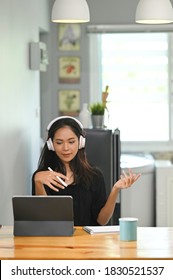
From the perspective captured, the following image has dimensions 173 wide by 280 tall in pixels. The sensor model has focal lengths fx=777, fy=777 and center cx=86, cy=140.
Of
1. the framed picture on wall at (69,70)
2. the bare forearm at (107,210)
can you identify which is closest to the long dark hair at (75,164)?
the bare forearm at (107,210)

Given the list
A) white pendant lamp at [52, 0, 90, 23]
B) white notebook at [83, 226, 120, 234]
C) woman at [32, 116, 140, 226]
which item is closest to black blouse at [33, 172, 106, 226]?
woman at [32, 116, 140, 226]

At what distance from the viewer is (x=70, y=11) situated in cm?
454

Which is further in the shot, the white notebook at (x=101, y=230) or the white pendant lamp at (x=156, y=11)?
the white pendant lamp at (x=156, y=11)

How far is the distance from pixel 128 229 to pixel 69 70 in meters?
4.88

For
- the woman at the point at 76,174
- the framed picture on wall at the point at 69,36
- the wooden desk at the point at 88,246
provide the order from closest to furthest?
the wooden desk at the point at 88,246 → the woman at the point at 76,174 → the framed picture on wall at the point at 69,36

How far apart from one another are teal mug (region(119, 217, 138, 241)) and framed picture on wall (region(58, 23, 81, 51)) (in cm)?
490

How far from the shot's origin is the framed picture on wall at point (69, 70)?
8.24 metres

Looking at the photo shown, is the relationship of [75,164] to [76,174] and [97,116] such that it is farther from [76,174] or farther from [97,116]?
[97,116]

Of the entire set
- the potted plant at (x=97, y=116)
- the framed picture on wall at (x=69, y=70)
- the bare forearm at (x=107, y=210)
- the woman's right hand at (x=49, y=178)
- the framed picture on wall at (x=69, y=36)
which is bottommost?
the bare forearm at (x=107, y=210)

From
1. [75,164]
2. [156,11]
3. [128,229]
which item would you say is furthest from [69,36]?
[128,229]

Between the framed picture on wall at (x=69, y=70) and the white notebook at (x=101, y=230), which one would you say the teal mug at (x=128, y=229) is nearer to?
the white notebook at (x=101, y=230)

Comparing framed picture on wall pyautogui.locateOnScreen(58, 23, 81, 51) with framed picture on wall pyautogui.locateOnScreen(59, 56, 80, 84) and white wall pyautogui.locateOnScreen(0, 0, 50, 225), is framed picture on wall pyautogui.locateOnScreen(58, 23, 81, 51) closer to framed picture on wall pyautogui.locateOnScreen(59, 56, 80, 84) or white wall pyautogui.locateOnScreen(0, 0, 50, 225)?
framed picture on wall pyautogui.locateOnScreen(59, 56, 80, 84)

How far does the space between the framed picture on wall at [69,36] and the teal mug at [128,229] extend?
4904 mm
